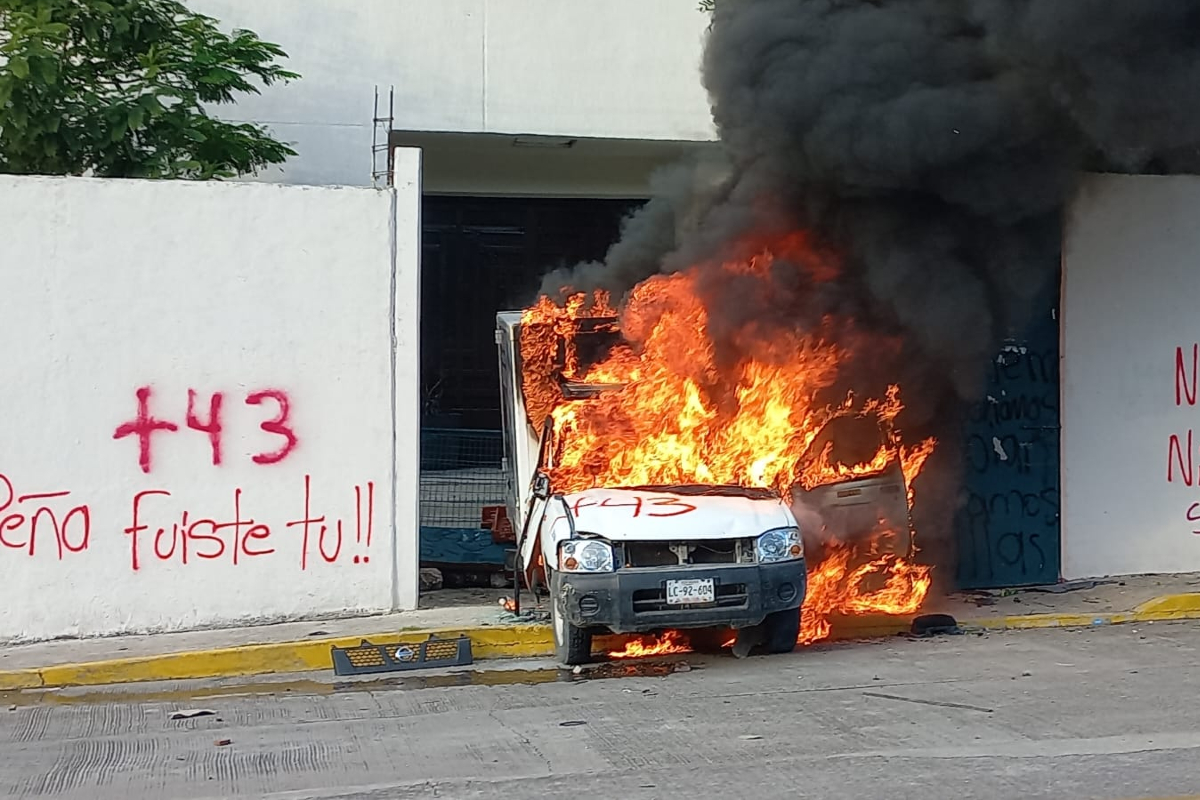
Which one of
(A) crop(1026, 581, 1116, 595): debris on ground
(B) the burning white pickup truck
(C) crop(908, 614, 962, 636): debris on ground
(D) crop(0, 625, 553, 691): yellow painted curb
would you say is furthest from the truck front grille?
Result: (A) crop(1026, 581, 1116, 595): debris on ground

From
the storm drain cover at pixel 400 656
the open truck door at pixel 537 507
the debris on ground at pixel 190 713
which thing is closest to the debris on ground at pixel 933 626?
the open truck door at pixel 537 507

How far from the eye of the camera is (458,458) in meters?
11.2

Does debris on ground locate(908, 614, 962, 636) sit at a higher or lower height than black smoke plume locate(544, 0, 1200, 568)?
lower

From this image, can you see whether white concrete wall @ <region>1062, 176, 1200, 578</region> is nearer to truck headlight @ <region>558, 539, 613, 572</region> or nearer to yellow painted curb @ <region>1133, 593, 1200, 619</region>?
yellow painted curb @ <region>1133, 593, 1200, 619</region>

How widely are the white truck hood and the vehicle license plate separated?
255mm

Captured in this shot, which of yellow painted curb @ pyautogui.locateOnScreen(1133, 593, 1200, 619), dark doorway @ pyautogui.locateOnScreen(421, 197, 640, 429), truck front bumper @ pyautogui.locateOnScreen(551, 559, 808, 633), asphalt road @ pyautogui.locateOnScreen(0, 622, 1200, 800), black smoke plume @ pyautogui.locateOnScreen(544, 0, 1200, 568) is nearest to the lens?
asphalt road @ pyautogui.locateOnScreen(0, 622, 1200, 800)

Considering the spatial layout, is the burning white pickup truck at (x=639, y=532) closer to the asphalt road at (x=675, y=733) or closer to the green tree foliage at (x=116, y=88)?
the asphalt road at (x=675, y=733)

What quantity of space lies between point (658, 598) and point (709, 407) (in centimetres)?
220

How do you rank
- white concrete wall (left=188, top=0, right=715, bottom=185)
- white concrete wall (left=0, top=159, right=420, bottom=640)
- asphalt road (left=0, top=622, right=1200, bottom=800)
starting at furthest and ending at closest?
white concrete wall (left=188, top=0, right=715, bottom=185) < white concrete wall (left=0, top=159, right=420, bottom=640) < asphalt road (left=0, top=622, right=1200, bottom=800)

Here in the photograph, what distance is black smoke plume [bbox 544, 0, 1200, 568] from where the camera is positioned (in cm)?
905

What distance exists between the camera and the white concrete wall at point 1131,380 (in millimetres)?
10609

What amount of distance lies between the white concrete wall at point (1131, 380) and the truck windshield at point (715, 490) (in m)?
3.60

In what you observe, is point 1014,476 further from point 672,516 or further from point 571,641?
point 571,641

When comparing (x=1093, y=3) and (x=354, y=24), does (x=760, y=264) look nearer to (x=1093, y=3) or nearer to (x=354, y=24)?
(x=1093, y=3)
